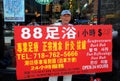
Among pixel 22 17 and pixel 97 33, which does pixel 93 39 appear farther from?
Answer: pixel 22 17

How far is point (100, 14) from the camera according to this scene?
6465 mm

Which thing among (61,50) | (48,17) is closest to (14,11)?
(48,17)

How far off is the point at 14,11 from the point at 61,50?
4.05ft

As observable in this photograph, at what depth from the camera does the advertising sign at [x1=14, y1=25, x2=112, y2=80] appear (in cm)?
539

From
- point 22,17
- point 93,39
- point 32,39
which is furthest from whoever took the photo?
point 22,17

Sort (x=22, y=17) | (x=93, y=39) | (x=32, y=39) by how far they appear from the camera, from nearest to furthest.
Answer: (x=32, y=39)
(x=93, y=39)
(x=22, y=17)

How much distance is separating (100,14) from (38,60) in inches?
68.0

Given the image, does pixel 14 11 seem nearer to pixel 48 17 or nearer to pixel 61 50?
pixel 48 17

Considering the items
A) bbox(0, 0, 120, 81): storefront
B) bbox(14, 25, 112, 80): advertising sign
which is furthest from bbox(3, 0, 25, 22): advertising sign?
bbox(14, 25, 112, 80): advertising sign

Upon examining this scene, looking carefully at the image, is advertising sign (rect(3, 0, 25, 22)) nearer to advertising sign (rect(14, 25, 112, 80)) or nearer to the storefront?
the storefront

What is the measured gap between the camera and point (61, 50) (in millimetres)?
5578

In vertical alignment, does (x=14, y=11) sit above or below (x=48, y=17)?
above

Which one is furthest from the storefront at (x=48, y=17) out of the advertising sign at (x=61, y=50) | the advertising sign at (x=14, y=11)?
the advertising sign at (x=61, y=50)

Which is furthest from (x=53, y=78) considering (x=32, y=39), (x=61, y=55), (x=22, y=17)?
(x=22, y=17)
